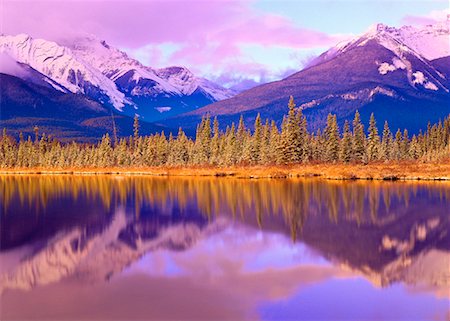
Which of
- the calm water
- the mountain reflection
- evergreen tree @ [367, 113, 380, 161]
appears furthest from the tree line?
the calm water

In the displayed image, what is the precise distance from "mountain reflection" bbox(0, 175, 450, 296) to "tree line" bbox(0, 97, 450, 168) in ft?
159

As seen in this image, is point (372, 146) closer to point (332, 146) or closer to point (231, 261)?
point (332, 146)

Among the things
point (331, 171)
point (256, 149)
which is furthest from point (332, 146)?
point (331, 171)

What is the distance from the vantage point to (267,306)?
21156 millimetres

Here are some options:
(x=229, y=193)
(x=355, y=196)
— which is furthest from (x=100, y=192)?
(x=355, y=196)

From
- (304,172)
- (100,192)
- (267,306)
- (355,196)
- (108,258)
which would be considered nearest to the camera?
(267,306)

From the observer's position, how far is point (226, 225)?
136 feet

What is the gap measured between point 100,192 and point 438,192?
39.3 meters

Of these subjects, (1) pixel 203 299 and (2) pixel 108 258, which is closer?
(1) pixel 203 299

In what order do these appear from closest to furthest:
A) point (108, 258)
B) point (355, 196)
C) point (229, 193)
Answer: point (108, 258) < point (355, 196) < point (229, 193)

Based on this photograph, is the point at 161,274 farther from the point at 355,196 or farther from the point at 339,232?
the point at 355,196

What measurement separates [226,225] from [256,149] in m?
80.5

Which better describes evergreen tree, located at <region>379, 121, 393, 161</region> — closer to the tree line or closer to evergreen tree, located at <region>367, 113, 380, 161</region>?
the tree line

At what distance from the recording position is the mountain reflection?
2738cm
